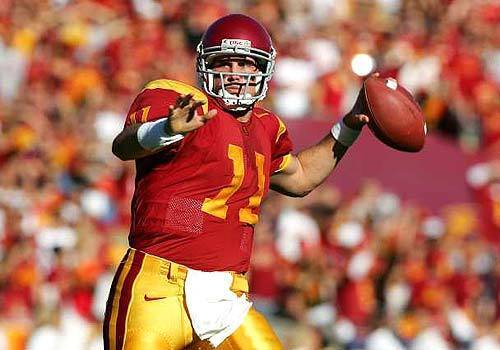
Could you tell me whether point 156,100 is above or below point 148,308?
above

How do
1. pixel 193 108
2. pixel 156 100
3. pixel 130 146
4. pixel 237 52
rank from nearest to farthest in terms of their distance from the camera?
pixel 193 108
pixel 130 146
pixel 156 100
pixel 237 52

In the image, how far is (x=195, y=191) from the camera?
4.26m

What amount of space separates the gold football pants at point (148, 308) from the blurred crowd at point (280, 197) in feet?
10.4

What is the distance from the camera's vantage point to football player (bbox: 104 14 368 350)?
417cm

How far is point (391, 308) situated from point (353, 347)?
0.67 metres

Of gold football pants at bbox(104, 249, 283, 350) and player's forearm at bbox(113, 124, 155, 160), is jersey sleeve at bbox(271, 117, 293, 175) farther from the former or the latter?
player's forearm at bbox(113, 124, 155, 160)

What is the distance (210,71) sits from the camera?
14.4ft

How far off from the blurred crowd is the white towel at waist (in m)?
2.98

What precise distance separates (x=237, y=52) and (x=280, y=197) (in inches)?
200

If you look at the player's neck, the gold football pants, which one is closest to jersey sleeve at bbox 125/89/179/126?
the player's neck

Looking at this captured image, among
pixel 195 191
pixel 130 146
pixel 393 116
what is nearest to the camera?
pixel 130 146

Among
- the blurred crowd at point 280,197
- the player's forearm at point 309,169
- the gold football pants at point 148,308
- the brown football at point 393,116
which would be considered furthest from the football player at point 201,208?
the blurred crowd at point 280,197

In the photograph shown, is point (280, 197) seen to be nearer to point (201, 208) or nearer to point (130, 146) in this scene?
point (201, 208)

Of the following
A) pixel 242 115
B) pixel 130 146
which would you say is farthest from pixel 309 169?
pixel 130 146
